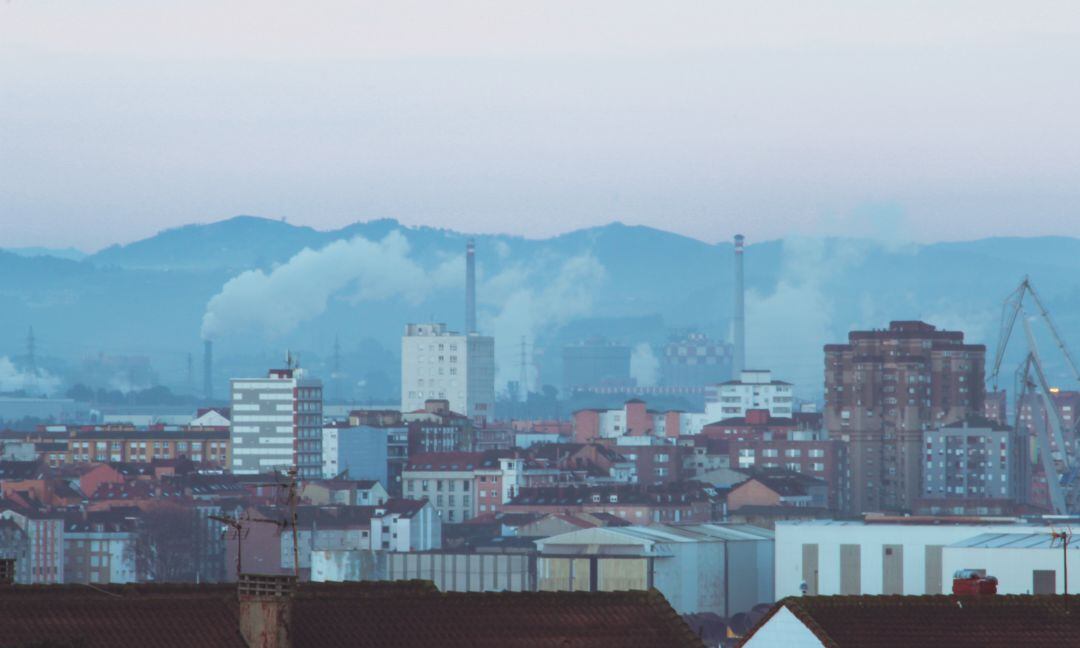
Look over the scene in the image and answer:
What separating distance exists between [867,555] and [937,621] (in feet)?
209

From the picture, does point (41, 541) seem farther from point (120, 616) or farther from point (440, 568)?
point (120, 616)

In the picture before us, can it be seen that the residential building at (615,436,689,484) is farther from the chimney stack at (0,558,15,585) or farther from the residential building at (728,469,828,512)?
the chimney stack at (0,558,15,585)

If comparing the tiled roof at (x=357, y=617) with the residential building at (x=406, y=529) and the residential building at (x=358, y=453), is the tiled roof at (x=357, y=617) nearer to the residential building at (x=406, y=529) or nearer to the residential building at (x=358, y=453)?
the residential building at (x=406, y=529)

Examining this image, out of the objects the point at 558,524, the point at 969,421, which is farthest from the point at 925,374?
the point at 558,524

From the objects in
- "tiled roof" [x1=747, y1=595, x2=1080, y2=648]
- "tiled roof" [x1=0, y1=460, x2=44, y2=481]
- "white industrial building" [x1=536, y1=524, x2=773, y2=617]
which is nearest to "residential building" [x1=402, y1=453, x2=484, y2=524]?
"tiled roof" [x1=0, y1=460, x2=44, y2=481]

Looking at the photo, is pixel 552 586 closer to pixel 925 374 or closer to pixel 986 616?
pixel 986 616

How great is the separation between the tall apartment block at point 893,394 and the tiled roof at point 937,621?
158 m

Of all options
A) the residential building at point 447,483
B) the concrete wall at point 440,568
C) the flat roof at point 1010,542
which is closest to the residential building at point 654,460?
the residential building at point 447,483

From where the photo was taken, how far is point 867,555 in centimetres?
8444

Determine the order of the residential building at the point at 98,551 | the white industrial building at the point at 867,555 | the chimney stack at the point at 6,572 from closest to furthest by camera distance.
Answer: the chimney stack at the point at 6,572 → the white industrial building at the point at 867,555 → the residential building at the point at 98,551

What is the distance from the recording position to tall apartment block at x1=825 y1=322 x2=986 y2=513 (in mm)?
182500

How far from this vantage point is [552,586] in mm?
94250

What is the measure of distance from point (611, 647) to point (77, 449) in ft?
591

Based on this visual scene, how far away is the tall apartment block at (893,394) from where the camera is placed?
182m
